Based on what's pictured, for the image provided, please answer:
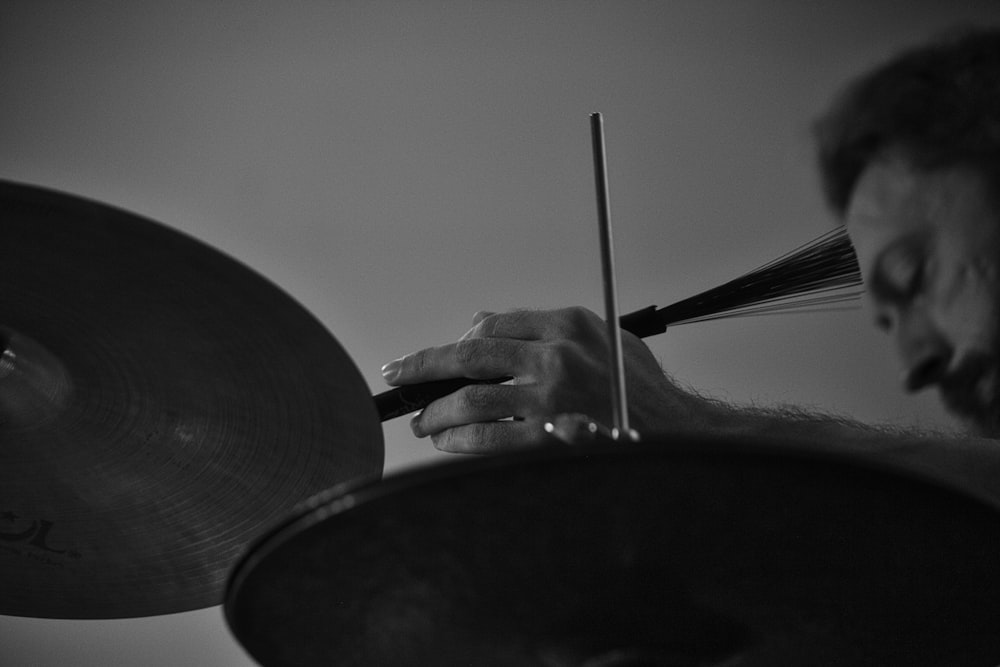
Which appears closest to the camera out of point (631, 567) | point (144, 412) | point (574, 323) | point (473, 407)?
point (631, 567)

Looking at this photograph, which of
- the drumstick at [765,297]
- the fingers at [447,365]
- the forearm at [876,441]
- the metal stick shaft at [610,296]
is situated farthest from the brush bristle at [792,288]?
the metal stick shaft at [610,296]

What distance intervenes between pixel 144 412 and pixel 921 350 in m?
0.95

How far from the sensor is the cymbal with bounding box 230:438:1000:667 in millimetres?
344

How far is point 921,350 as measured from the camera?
1.22m

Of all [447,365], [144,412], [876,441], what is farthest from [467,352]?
[876,441]

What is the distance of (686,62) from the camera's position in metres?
1.56

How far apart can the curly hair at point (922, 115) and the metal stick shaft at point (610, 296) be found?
89 cm

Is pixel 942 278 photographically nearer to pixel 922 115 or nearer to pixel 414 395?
pixel 922 115

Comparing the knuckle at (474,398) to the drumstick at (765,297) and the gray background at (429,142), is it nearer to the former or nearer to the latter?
the drumstick at (765,297)

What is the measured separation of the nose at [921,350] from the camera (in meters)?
1.18

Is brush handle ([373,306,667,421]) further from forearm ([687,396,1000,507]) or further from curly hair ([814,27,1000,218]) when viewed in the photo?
curly hair ([814,27,1000,218])

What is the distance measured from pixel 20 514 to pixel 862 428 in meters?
0.89

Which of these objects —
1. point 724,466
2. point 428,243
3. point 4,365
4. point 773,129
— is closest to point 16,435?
point 4,365

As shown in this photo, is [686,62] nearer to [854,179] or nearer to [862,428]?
[854,179]
